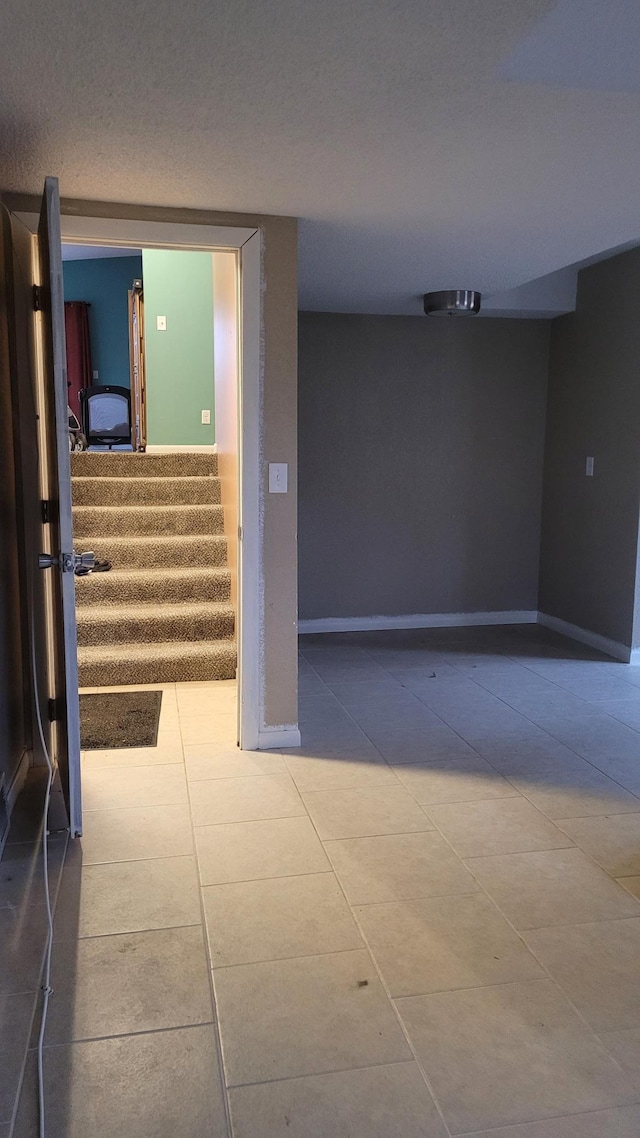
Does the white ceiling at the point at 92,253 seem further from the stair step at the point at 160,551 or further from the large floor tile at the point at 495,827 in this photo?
the large floor tile at the point at 495,827

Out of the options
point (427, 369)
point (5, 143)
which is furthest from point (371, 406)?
point (5, 143)

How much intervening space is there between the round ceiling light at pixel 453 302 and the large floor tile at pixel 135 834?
3.10m

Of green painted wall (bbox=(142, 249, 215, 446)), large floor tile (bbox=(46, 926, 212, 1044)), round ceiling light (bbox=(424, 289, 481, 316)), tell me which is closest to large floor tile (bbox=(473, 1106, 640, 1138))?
large floor tile (bbox=(46, 926, 212, 1044))

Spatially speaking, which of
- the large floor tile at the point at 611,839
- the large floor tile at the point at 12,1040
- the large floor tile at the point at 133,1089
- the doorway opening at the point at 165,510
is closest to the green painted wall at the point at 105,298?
the doorway opening at the point at 165,510

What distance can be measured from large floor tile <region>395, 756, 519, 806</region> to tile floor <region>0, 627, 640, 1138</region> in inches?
0.6

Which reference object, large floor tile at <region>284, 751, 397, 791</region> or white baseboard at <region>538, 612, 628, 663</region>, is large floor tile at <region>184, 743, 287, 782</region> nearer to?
large floor tile at <region>284, 751, 397, 791</region>

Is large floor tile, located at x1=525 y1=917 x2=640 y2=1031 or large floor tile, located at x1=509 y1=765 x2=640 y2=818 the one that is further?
large floor tile, located at x1=509 y1=765 x2=640 y2=818

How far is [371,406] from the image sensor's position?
5.29m

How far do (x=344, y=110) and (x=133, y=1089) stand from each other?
7.37 feet

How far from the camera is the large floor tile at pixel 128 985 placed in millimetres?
1765

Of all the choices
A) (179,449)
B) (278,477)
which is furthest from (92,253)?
(278,477)

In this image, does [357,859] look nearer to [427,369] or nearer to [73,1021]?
[73,1021]

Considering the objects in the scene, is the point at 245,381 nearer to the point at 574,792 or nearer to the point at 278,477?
the point at 278,477

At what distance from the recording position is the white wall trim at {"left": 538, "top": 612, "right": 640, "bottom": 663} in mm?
4762
